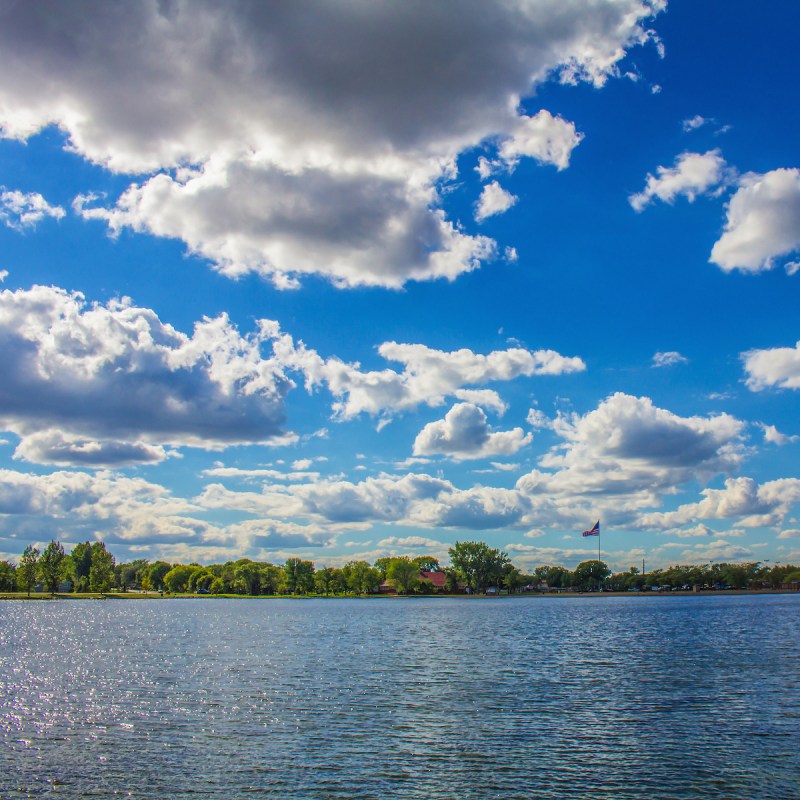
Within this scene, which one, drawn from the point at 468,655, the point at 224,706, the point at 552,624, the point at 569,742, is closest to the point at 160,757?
the point at 224,706

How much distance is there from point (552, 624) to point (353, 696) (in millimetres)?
87577

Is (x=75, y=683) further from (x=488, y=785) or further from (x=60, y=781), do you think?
(x=488, y=785)

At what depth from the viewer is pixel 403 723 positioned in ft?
138

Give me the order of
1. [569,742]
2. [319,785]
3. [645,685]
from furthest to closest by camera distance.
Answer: [645,685], [569,742], [319,785]

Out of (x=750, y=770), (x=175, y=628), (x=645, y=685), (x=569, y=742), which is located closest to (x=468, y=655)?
(x=645, y=685)

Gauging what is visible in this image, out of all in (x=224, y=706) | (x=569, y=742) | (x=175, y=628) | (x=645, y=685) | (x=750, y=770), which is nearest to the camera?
(x=750, y=770)

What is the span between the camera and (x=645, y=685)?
185 ft

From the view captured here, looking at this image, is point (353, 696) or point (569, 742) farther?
point (353, 696)

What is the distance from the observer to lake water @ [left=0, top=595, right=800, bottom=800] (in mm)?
30812

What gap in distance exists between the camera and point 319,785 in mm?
30312

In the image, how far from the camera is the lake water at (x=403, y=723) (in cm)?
3081

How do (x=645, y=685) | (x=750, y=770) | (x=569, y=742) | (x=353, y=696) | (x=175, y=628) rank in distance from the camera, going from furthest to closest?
(x=175, y=628) < (x=645, y=685) < (x=353, y=696) < (x=569, y=742) < (x=750, y=770)

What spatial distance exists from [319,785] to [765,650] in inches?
2708

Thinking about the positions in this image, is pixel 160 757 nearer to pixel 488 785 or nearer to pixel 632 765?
pixel 488 785
